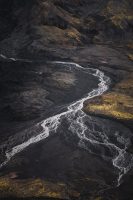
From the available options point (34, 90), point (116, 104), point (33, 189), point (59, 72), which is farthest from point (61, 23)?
point (33, 189)

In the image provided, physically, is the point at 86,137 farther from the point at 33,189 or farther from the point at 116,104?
the point at 33,189

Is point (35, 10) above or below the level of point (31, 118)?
above

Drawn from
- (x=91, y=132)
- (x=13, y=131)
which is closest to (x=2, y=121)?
(x=13, y=131)

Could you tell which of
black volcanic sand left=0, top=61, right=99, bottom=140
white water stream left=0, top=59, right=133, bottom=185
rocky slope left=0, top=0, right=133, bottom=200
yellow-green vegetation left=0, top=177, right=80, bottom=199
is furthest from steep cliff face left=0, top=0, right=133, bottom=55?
yellow-green vegetation left=0, top=177, right=80, bottom=199

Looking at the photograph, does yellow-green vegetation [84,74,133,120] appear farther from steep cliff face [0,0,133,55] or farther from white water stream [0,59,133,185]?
steep cliff face [0,0,133,55]

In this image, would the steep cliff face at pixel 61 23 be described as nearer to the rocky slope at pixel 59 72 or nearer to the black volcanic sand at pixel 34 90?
the rocky slope at pixel 59 72

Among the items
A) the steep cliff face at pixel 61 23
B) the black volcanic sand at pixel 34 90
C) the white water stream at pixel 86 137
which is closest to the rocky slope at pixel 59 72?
the steep cliff face at pixel 61 23

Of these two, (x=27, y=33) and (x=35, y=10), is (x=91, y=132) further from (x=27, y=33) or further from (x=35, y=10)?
(x=35, y=10)
